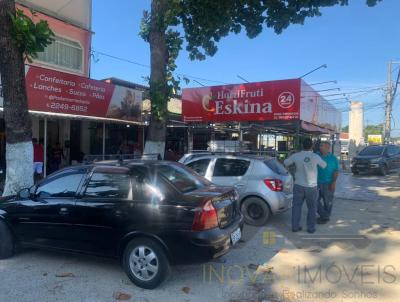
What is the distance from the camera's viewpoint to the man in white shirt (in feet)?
25.0

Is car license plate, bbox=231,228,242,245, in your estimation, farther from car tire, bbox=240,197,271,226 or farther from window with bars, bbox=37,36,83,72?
window with bars, bbox=37,36,83,72

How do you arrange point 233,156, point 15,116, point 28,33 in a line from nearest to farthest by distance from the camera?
point 28,33 → point 15,116 → point 233,156

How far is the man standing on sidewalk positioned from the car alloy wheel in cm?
490

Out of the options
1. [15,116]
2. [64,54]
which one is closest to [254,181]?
[15,116]

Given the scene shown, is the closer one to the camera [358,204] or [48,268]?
[48,268]

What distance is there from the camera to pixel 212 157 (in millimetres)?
8969

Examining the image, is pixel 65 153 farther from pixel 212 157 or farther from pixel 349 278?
pixel 349 278

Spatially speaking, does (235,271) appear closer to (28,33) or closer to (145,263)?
(145,263)

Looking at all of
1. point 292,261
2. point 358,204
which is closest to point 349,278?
point 292,261

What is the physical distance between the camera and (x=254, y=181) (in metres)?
8.37

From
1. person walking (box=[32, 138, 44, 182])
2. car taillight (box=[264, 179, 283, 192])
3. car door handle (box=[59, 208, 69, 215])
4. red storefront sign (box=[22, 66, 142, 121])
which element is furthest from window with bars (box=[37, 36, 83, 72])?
car door handle (box=[59, 208, 69, 215])

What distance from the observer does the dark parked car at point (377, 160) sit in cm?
2098

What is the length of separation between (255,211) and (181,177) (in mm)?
3168

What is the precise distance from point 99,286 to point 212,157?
14.6ft
